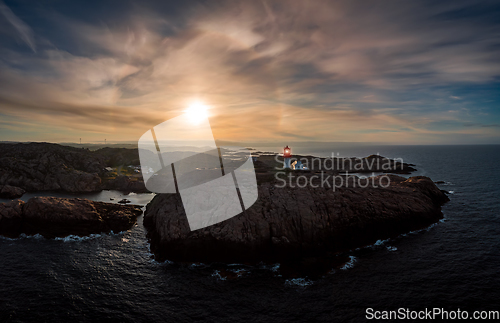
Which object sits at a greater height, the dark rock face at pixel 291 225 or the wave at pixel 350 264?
the dark rock face at pixel 291 225

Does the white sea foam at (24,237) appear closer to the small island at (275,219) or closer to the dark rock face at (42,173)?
the small island at (275,219)

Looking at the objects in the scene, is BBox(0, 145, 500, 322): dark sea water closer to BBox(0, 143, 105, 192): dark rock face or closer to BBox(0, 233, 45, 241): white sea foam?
BBox(0, 233, 45, 241): white sea foam

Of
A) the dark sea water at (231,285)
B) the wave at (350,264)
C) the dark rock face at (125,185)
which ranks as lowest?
the dark sea water at (231,285)

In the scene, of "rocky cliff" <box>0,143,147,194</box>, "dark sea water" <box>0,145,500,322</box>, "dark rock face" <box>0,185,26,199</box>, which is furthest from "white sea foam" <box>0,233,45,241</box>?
"dark rock face" <box>0,185,26,199</box>

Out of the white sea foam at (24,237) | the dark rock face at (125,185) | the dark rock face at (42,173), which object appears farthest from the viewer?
the dark rock face at (125,185)

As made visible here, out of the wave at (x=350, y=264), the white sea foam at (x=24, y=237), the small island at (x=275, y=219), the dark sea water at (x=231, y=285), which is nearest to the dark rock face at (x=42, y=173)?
the small island at (x=275, y=219)

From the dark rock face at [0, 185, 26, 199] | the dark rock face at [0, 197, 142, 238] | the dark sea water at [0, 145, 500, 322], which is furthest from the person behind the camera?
the dark rock face at [0, 185, 26, 199]
